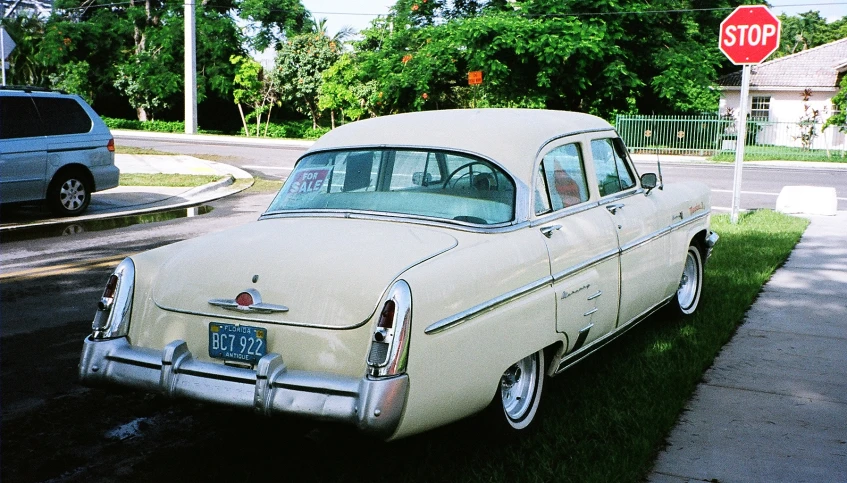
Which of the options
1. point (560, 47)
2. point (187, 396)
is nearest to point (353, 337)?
point (187, 396)

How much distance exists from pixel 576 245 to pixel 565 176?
1.77 ft

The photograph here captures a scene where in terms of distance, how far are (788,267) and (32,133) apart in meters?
10.2

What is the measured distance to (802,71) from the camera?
46.7 m

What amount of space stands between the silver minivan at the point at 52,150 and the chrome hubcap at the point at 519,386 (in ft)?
32.3

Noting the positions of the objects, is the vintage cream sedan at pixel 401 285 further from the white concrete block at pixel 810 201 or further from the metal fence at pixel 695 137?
the metal fence at pixel 695 137

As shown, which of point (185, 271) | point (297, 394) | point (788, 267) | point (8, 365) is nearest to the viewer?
point (297, 394)

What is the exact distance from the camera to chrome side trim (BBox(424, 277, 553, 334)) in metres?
3.69

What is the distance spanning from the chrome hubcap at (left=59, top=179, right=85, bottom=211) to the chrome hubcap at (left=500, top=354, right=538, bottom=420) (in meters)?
10.3

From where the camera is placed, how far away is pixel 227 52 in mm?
47219

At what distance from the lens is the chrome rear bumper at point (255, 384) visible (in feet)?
11.4

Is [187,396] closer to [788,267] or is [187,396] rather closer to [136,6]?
[788,267]

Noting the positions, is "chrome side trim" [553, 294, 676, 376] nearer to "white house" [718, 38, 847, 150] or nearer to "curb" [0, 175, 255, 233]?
"curb" [0, 175, 255, 233]

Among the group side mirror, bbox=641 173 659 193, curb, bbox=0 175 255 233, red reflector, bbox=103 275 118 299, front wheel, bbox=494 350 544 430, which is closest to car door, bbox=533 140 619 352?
front wheel, bbox=494 350 544 430

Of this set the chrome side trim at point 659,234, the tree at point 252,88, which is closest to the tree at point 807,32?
the tree at point 252,88
